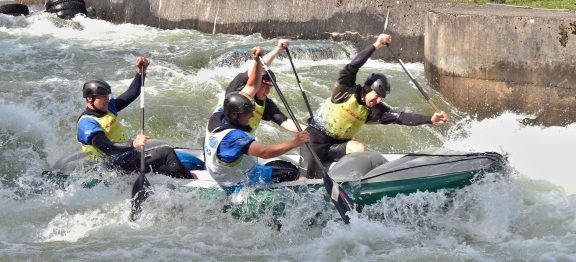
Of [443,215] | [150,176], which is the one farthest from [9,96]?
[443,215]

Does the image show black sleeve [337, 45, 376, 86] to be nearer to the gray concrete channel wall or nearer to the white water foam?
the white water foam

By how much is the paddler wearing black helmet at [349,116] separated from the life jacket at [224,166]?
728 millimetres

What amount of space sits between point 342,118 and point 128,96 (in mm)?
2006

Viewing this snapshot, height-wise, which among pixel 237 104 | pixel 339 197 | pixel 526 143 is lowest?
pixel 526 143

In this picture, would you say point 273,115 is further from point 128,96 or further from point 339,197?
point 128,96

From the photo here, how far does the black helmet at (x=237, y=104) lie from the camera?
274 inches

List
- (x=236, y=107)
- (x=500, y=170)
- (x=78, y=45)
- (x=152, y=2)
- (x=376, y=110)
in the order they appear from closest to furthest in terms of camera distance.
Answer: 1. (x=236, y=107)
2. (x=500, y=170)
3. (x=376, y=110)
4. (x=78, y=45)
5. (x=152, y=2)

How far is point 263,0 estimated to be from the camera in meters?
16.4

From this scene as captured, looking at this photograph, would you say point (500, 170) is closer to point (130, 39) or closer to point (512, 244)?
point (512, 244)

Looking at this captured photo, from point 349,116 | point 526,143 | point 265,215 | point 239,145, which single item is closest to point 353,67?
point 349,116

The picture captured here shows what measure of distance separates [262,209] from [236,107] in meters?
0.93

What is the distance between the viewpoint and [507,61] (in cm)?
1155

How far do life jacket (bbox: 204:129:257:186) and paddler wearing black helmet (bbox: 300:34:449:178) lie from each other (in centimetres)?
73

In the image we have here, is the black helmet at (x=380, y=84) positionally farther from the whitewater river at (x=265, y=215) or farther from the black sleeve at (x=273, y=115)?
the whitewater river at (x=265, y=215)
